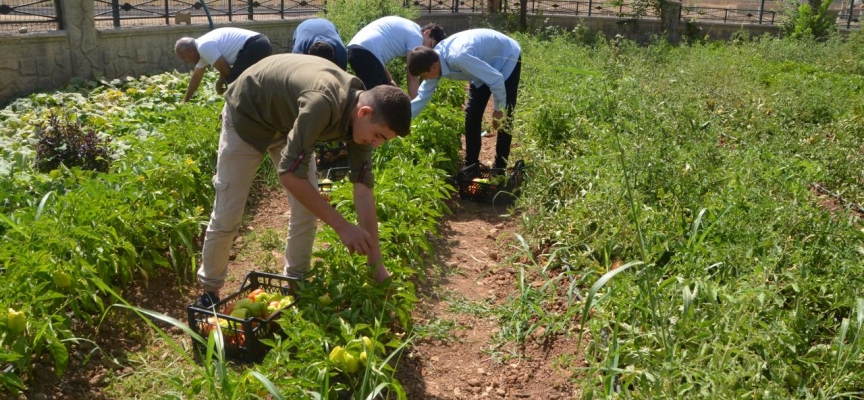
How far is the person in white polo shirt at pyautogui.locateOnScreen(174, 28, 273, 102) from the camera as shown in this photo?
6.49m

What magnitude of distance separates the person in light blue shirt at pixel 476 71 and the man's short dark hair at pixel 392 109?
2546 mm

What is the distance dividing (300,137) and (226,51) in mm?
3940

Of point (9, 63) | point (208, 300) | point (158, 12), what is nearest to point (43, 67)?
Answer: point (9, 63)

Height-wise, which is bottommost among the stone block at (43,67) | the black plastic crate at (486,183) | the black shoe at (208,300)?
the black shoe at (208,300)

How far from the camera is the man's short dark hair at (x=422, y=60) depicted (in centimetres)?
547

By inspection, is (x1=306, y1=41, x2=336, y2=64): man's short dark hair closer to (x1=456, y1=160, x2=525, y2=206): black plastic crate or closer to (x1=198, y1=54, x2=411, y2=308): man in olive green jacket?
(x1=456, y1=160, x2=525, y2=206): black plastic crate

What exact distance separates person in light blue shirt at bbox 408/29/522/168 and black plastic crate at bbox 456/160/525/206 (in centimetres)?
15

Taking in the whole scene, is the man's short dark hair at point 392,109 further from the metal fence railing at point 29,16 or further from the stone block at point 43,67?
the metal fence railing at point 29,16

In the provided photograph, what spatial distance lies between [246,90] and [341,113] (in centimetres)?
57

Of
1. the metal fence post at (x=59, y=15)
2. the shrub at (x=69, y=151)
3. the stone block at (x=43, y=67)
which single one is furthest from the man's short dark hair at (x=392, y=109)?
the metal fence post at (x=59, y=15)

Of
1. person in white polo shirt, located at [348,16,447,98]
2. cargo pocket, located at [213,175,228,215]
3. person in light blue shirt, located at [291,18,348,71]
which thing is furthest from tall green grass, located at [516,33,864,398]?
person in light blue shirt, located at [291,18,348,71]

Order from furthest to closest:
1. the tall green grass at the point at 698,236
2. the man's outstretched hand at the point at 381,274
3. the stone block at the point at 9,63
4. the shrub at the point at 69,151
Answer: the stone block at the point at 9,63 < the shrub at the point at 69,151 < the man's outstretched hand at the point at 381,274 < the tall green grass at the point at 698,236

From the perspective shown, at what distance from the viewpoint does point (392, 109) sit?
296cm

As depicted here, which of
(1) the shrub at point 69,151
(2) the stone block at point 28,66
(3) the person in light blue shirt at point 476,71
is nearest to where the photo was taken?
(1) the shrub at point 69,151
